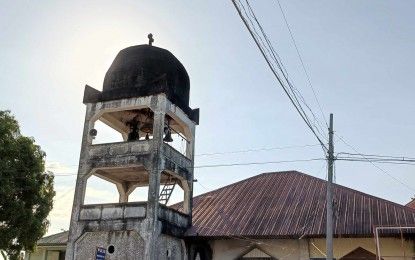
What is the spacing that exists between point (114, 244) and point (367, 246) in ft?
34.1

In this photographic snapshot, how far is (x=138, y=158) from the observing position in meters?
20.9

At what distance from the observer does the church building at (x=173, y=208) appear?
19.5m

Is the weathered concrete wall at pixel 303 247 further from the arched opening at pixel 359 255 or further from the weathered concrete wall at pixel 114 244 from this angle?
the weathered concrete wall at pixel 114 244

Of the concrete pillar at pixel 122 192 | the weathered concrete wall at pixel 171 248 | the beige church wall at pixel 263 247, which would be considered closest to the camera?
the weathered concrete wall at pixel 171 248

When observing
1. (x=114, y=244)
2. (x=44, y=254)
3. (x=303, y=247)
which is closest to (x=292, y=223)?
(x=303, y=247)

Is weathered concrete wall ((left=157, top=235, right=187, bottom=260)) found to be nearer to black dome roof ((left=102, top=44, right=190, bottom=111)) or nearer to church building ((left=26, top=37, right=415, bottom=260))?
church building ((left=26, top=37, right=415, bottom=260))

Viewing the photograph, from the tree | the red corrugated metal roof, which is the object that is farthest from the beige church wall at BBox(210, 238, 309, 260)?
the tree

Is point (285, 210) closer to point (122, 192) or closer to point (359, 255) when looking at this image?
point (359, 255)

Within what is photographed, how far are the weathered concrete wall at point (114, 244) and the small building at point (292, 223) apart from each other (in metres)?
2.97

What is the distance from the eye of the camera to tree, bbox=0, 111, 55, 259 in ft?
76.3

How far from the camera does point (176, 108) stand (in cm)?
2241

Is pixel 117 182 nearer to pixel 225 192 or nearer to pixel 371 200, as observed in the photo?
pixel 225 192

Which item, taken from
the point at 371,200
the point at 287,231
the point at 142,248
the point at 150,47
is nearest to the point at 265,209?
the point at 287,231

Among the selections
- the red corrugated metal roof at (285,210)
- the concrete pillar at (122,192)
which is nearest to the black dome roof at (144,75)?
the concrete pillar at (122,192)
